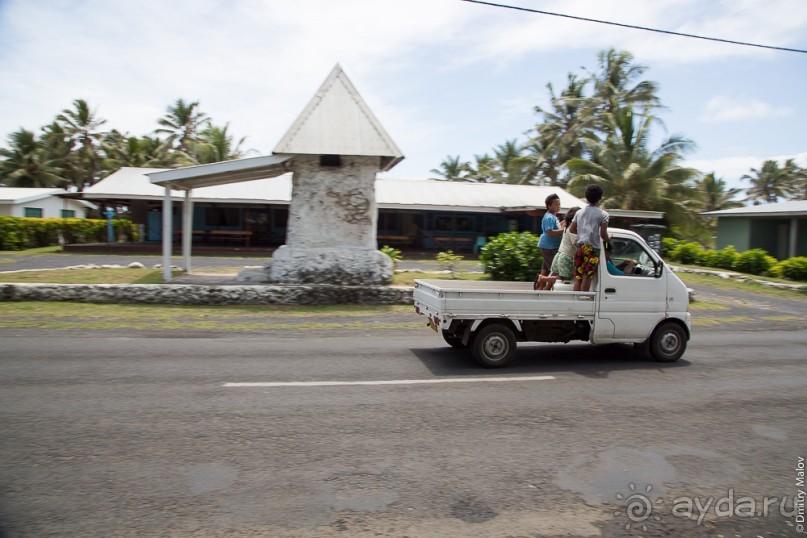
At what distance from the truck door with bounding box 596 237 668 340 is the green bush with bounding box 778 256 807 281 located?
637 inches

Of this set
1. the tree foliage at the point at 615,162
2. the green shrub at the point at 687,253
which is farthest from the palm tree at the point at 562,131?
the green shrub at the point at 687,253

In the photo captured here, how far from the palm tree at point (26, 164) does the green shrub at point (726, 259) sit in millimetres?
48586

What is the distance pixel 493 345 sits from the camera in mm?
6852

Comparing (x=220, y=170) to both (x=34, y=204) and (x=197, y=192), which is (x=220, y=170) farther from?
(x=34, y=204)

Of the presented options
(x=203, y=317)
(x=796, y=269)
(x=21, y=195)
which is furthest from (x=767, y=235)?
(x=21, y=195)

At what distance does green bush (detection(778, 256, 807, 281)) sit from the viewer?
1934cm

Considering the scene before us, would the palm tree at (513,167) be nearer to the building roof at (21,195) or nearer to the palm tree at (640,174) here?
the palm tree at (640,174)

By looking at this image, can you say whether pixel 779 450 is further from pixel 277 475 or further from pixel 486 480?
pixel 277 475

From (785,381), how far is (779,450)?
9.36 feet

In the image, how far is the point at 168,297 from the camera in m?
11.8

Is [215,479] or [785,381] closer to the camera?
[215,479]

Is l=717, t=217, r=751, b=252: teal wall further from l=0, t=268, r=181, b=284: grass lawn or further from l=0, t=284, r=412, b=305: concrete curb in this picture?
l=0, t=268, r=181, b=284: grass lawn

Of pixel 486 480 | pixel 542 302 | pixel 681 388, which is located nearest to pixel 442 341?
pixel 542 302

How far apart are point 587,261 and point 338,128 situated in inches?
319
